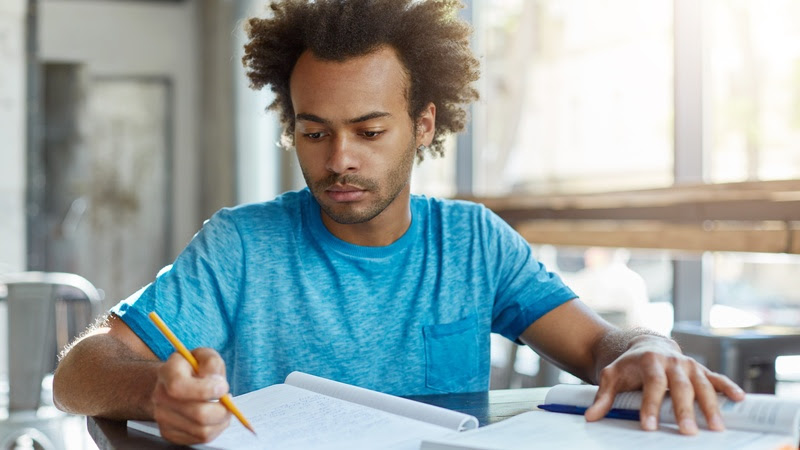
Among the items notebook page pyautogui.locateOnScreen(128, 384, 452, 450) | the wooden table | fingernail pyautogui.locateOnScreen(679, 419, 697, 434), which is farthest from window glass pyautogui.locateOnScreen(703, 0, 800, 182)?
notebook page pyautogui.locateOnScreen(128, 384, 452, 450)

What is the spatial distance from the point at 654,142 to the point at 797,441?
6.49 feet

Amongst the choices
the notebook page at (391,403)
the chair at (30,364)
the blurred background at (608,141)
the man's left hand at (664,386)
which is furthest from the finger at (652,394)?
the chair at (30,364)

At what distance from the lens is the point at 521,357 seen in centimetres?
370

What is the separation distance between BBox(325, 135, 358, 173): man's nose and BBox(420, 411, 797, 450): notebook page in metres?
0.57

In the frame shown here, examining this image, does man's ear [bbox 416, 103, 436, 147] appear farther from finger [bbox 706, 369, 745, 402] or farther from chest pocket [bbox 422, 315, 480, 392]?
finger [bbox 706, 369, 745, 402]

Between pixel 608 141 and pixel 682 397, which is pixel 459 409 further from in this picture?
pixel 608 141

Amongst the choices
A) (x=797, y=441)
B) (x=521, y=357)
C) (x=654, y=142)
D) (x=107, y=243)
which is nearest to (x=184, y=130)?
(x=107, y=243)

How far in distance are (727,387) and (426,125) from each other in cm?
86

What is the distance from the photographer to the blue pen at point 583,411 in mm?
1025

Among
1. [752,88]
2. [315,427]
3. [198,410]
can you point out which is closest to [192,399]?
[198,410]

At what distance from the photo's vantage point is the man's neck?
5.17 ft

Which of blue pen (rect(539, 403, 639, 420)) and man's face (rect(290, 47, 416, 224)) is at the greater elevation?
man's face (rect(290, 47, 416, 224))

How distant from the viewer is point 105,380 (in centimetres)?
114

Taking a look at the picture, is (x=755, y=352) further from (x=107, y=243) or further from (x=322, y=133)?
(x=107, y=243)
